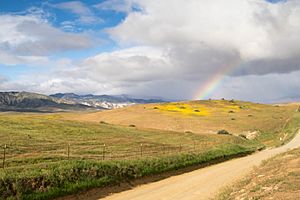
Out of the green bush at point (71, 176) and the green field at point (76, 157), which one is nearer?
the green bush at point (71, 176)

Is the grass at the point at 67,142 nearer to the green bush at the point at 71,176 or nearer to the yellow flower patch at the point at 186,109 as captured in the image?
the green bush at the point at 71,176

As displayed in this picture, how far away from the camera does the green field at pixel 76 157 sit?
79.2 ft

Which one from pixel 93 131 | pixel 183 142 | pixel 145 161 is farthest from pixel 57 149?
pixel 183 142

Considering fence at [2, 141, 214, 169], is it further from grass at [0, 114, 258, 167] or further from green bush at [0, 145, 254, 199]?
green bush at [0, 145, 254, 199]

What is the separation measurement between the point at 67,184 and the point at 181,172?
Result: 14.8 metres

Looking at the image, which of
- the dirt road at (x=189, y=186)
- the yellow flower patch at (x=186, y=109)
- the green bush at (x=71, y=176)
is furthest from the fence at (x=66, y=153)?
the yellow flower patch at (x=186, y=109)

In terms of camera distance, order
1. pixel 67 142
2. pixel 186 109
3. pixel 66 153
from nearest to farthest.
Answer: pixel 66 153
pixel 67 142
pixel 186 109

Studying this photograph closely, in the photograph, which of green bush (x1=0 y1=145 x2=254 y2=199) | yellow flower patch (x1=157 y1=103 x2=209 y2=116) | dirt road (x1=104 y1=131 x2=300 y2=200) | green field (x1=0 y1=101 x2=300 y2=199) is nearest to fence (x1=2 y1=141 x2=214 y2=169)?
green field (x1=0 y1=101 x2=300 y2=199)

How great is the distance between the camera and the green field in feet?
79.2

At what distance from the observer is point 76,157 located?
35.0 metres

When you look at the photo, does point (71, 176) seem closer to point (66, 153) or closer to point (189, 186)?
point (189, 186)

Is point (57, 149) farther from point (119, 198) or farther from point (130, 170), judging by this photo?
point (119, 198)

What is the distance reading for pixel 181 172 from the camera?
3778cm

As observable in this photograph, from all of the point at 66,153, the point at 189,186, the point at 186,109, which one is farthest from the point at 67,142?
the point at 186,109
